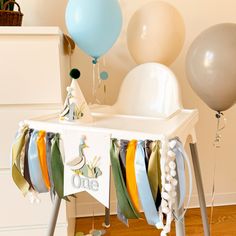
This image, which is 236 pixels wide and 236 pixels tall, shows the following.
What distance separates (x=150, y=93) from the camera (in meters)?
1.23

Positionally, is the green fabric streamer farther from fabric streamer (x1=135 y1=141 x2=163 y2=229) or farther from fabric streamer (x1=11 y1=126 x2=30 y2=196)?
fabric streamer (x1=135 y1=141 x2=163 y2=229)

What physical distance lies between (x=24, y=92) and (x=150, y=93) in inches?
19.0

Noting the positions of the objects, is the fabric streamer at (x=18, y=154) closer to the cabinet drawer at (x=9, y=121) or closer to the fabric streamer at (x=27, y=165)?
the fabric streamer at (x=27, y=165)

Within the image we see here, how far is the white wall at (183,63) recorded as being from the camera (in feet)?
5.06

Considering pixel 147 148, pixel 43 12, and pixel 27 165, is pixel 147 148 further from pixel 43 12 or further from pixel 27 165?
pixel 43 12

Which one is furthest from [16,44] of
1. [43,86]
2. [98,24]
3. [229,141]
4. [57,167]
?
[229,141]

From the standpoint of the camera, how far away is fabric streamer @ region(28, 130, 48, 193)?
92 cm

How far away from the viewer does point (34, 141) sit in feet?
3.01

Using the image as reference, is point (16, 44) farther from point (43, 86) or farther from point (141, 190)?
point (141, 190)

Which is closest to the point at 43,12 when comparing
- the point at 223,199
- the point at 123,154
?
the point at 123,154

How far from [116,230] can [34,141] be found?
0.84m

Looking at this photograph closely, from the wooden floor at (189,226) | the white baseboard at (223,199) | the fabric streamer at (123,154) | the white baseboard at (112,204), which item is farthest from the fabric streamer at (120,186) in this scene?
the white baseboard at (223,199)

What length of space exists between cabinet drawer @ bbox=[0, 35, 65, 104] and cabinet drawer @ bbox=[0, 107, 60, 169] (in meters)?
0.03

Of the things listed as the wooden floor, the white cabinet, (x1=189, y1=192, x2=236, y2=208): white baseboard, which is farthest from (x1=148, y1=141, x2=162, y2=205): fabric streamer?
(x1=189, y1=192, x2=236, y2=208): white baseboard
